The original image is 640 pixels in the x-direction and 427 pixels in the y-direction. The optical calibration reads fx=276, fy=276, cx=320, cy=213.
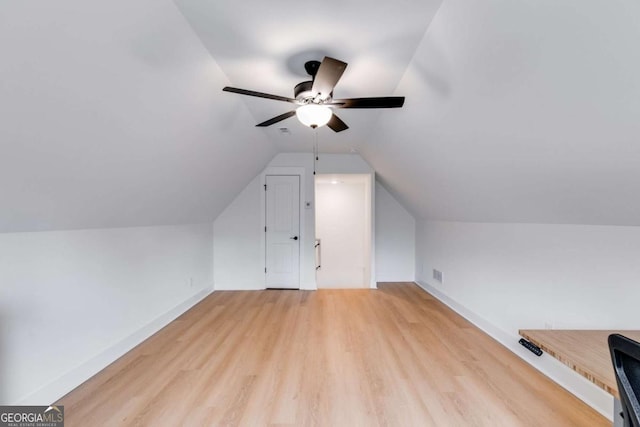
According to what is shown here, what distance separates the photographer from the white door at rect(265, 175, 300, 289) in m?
4.90

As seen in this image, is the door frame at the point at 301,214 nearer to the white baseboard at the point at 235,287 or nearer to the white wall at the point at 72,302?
the white baseboard at the point at 235,287

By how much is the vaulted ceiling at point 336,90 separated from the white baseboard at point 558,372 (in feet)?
3.75

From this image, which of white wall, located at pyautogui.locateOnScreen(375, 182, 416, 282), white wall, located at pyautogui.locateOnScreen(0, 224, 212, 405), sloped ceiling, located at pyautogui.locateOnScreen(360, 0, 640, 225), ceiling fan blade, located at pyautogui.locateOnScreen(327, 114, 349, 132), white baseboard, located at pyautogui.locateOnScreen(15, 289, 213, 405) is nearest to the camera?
sloped ceiling, located at pyautogui.locateOnScreen(360, 0, 640, 225)

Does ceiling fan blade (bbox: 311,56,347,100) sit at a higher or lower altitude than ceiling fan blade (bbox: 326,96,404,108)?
higher

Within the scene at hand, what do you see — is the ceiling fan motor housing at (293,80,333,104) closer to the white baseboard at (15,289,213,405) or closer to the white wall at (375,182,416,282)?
the white baseboard at (15,289,213,405)

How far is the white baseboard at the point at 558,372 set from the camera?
1.85 meters

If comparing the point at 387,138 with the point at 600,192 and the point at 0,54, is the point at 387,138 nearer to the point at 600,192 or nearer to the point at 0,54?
the point at 600,192

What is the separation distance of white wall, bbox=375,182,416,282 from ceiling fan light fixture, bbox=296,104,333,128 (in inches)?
140

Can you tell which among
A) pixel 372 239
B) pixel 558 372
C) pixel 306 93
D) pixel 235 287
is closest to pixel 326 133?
pixel 306 93

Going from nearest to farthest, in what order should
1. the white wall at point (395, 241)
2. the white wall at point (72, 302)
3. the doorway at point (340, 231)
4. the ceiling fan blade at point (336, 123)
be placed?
the white wall at point (72, 302)
the ceiling fan blade at point (336, 123)
the white wall at point (395, 241)
the doorway at point (340, 231)

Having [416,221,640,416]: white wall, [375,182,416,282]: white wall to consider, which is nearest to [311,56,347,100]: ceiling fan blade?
[416,221,640,416]: white wall

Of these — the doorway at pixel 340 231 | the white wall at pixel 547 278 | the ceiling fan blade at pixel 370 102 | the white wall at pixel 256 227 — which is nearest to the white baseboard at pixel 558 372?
the white wall at pixel 547 278

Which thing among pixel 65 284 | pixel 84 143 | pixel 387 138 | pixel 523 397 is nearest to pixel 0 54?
pixel 84 143

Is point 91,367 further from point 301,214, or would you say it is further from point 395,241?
point 395,241
